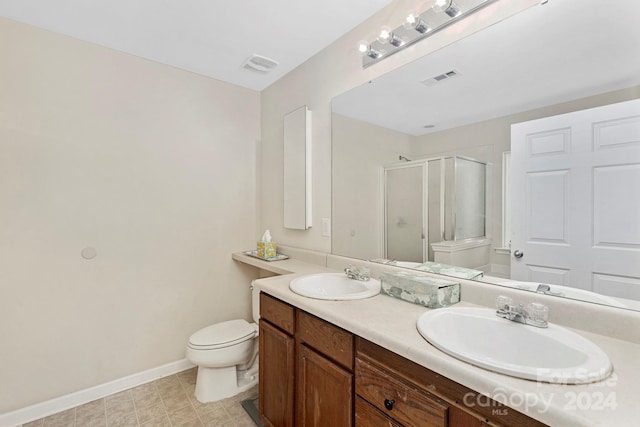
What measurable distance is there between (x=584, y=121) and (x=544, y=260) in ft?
1.69

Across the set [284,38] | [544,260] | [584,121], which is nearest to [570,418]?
[544,260]

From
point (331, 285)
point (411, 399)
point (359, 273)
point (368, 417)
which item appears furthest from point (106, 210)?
point (411, 399)

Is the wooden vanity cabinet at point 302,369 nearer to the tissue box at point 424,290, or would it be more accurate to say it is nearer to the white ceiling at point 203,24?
the tissue box at point 424,290

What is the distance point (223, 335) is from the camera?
196cm

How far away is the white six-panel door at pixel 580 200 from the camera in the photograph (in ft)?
3.02

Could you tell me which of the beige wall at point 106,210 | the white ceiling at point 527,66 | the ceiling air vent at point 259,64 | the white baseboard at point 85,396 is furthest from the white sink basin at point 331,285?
the ceiling air vent at point 259,64

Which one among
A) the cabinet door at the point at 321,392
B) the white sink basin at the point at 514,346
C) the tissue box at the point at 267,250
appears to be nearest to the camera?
the white sink basin at the point at 514,346

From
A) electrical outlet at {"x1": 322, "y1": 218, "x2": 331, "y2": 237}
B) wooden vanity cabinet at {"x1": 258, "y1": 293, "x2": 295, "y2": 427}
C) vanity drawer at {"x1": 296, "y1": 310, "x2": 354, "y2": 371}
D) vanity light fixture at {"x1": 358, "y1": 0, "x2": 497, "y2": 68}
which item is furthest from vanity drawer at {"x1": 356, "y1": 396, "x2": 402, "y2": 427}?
vanity light fixture at {"x1": 358, "y1": 0, "x2": 497, "y2": 68}

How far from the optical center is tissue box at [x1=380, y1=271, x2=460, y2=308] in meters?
1.15

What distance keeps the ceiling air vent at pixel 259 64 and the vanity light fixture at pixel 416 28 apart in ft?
2.58

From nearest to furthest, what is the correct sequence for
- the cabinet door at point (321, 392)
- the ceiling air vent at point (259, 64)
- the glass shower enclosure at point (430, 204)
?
the cabinet door at point (321, 392)
the glass shower enclosure at point (430, 204)
the ceiling air vent at point (259, 64)

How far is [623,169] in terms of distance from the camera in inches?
36.2

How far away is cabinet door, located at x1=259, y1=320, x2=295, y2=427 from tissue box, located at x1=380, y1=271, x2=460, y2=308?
0.55 meters

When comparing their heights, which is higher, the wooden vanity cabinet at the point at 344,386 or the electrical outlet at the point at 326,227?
the electrical outlet at the point at 326,227
